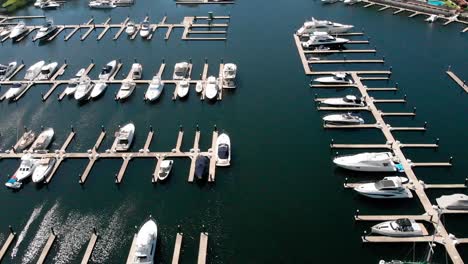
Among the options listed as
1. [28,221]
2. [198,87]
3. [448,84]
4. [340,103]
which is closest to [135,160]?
[28,221]

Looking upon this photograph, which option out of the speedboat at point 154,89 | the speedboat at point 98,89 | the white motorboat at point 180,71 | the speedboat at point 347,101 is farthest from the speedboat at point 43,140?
the speedboat at point 347,101

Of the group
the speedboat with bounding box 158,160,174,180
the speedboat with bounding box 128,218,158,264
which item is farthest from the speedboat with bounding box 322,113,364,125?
the speedboat with bounding box 128,218,158,264

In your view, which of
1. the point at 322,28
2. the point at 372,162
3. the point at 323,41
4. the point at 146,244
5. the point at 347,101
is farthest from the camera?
the point at 322,28

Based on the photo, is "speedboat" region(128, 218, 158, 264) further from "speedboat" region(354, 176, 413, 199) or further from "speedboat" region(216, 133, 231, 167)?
"speedboat" region(354, 176, 413, 199)

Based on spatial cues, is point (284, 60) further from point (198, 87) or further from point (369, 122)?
point (369, 122)

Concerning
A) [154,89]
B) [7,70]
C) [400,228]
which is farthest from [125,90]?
[400,228]

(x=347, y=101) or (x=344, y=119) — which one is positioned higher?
(x=347, y=101)

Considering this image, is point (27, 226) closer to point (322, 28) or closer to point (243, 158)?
point (243, 158)

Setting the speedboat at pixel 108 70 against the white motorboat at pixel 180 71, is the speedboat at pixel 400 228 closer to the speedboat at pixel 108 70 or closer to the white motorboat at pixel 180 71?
the white motorboat at pixel 180 71
